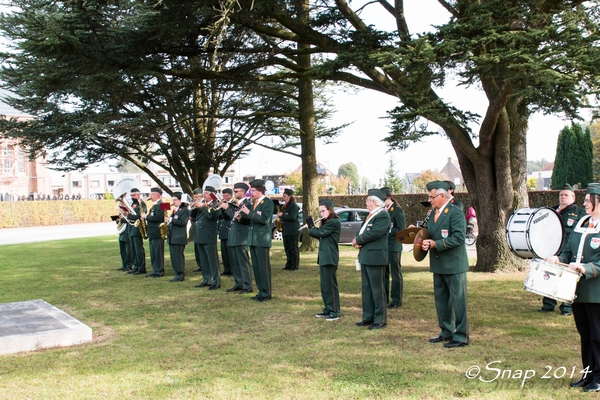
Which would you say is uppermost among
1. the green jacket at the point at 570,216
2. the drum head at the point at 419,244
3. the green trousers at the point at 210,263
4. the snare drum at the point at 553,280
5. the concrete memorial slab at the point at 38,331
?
the green jacket at the point at 570,216

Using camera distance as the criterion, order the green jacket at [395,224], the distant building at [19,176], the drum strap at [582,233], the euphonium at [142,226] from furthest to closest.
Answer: the distant building at [19,176]
the euphonium at [142,226]
the green jacket at [395,224]
the drum strap at [582,233]

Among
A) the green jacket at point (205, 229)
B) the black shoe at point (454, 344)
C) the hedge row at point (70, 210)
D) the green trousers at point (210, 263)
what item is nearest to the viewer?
the black shoe at point (454, 344)

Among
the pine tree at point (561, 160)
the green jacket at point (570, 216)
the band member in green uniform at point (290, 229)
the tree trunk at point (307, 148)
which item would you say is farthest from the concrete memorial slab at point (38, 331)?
the pine tree at point (561, 160)

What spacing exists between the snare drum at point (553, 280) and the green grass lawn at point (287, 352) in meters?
0.91

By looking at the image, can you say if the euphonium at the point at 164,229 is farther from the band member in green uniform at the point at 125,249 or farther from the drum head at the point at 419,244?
the drum head at the point at 419,244

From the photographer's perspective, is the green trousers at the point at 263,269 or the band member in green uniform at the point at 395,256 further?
the green trousers at the point at 263,269

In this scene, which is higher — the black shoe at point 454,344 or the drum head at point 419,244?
the drum head at point 419,244

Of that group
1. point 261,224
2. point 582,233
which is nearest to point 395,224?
point 261,224

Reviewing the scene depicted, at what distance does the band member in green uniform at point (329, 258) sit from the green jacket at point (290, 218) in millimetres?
6193

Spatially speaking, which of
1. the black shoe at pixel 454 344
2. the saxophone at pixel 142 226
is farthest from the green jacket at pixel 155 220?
the black shoe at pixel 454 344

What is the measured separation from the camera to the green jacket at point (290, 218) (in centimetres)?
1494

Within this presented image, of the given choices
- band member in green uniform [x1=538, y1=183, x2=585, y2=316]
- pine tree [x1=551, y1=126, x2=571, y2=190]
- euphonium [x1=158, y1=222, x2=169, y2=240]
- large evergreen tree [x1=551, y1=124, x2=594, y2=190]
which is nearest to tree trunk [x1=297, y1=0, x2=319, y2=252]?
euphonium [x1=158, y1=222, x2=169, y2=240]

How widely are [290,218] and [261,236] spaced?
4782mm

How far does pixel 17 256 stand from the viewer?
20.4m
